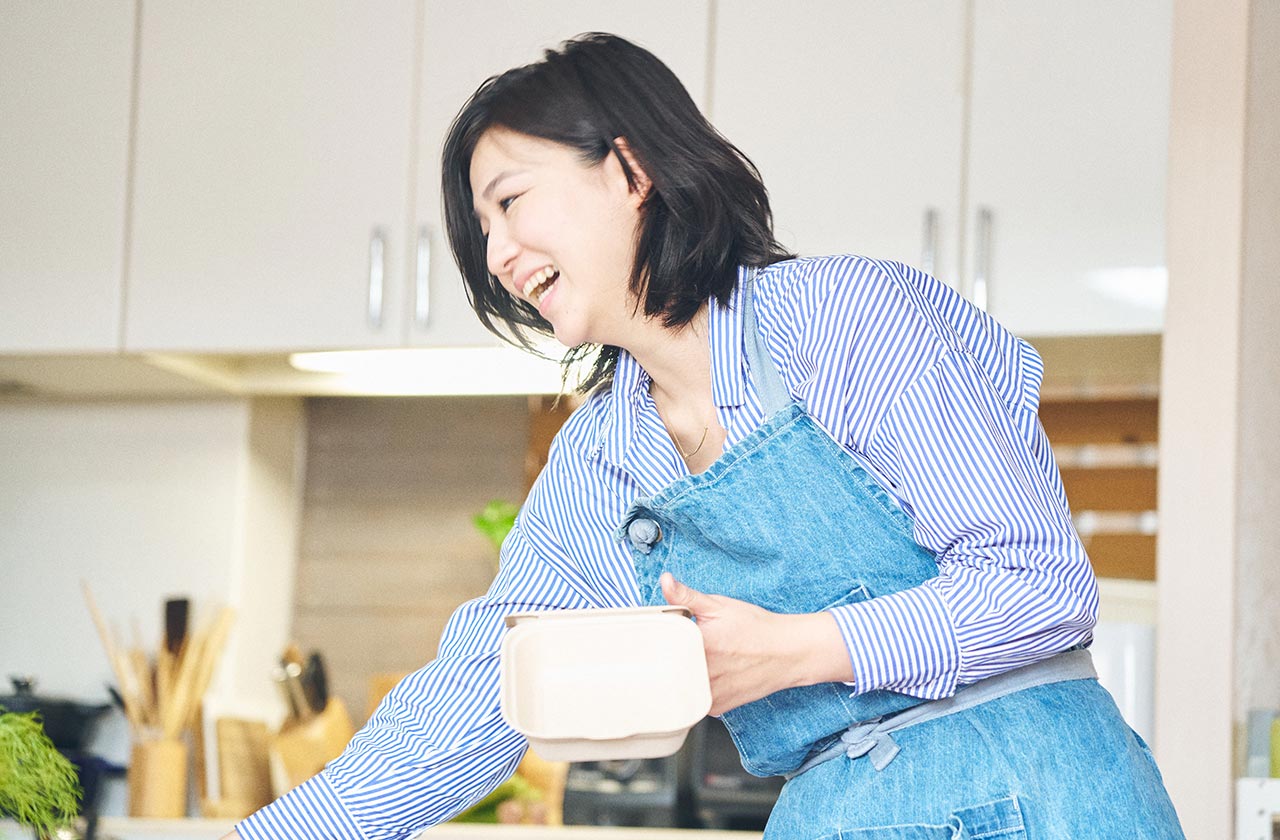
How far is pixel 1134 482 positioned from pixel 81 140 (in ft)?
6.36

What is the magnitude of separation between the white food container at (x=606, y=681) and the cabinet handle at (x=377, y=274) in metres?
1.61

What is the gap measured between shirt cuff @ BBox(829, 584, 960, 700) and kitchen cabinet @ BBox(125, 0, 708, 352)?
155cm

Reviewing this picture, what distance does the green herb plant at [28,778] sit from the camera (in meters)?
0.84

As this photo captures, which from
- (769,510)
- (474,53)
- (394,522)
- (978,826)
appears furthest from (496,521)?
(978,826)

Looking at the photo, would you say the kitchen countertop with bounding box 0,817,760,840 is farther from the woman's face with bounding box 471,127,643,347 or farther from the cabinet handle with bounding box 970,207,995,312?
the woman's face with bounding box 471,127,643,347

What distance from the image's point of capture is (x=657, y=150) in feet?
3.57

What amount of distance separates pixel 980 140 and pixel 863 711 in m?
1.39

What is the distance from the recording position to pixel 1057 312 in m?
2.12

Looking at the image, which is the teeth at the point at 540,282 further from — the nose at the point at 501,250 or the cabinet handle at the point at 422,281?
the cabinet handle at the point at 422,281

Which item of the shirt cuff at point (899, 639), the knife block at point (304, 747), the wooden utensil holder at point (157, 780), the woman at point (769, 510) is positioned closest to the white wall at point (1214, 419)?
the woman at point (769, 510)

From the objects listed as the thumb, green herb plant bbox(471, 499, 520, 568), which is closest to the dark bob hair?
the thumb

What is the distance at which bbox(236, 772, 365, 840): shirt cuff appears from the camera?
1044 mm

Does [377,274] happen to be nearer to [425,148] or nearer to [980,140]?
[425,148]

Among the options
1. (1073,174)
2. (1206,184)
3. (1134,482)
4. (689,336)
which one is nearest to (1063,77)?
(1073,174)
